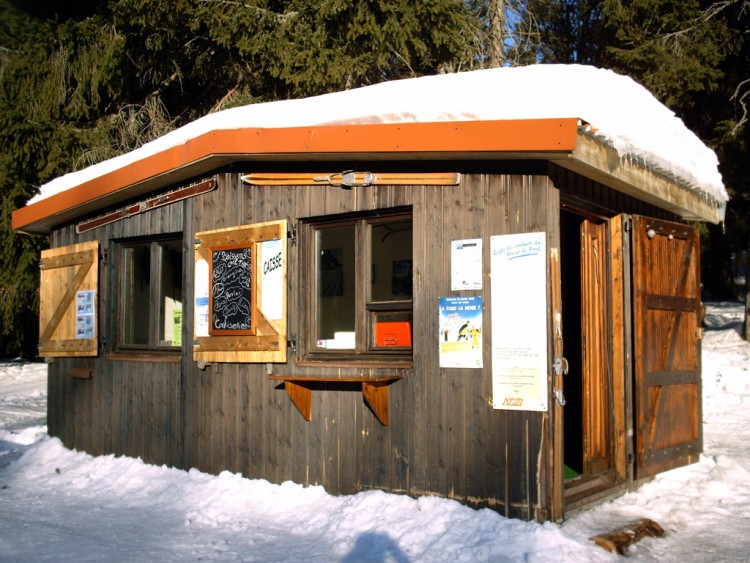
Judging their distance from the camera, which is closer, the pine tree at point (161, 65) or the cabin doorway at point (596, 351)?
the cabin doorway at point (596, 351)

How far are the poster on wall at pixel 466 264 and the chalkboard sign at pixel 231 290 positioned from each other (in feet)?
6.56

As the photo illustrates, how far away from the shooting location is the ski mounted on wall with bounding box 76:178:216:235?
25.2 feet

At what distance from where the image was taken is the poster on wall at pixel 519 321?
17.9 ft

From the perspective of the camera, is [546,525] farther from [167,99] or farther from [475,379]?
[167,99]

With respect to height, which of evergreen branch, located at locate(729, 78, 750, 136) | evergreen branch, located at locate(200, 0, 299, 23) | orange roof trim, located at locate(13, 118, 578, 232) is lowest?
orange roof trim, located at locate(13, 118, 578, 232)

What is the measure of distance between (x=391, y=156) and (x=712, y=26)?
36.8 feet

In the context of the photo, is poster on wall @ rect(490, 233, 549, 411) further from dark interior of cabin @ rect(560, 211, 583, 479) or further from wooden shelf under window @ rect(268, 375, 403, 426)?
dark interior of cabin @ rect(560, 211, 583, 479)

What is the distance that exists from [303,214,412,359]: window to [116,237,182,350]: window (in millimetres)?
2116

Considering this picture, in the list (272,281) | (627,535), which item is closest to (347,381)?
(272,281)

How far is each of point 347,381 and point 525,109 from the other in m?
2.45

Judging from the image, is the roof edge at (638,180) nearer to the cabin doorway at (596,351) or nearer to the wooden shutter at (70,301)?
the cabin doorway at (596,351)

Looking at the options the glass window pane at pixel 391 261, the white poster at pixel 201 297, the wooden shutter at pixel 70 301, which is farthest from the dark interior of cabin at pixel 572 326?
the wooden shutter at pixel 70 301

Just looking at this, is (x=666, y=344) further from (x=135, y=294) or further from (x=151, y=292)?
(x=135, y=294)

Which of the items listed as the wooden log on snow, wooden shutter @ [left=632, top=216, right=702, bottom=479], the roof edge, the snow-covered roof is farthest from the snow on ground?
the snow-covered roof
